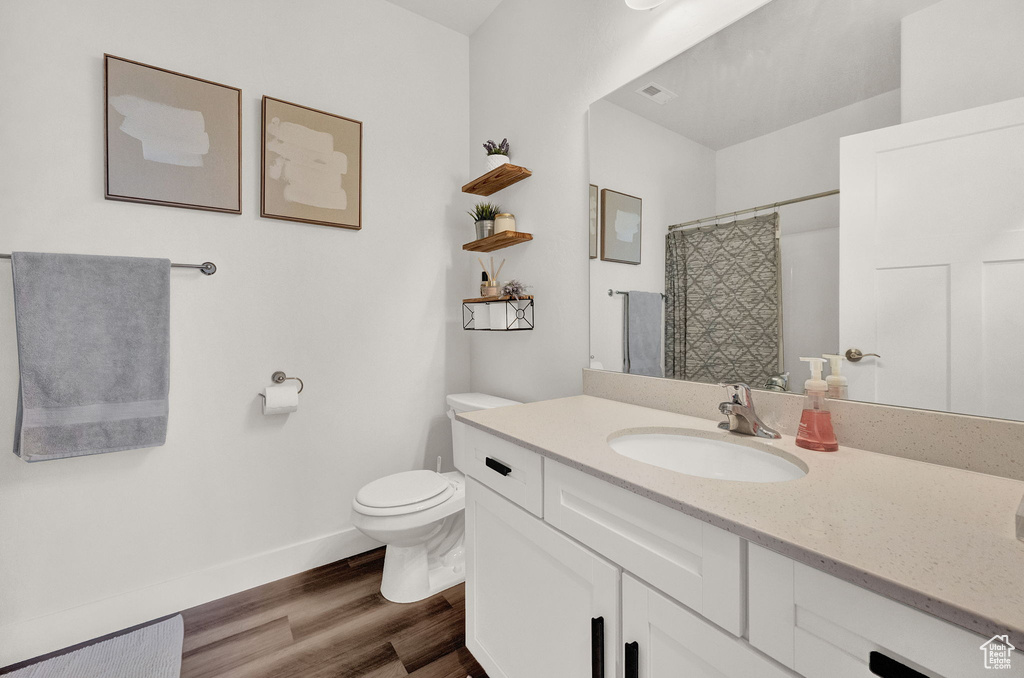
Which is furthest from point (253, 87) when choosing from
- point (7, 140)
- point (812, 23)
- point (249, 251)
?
point (812, 23)

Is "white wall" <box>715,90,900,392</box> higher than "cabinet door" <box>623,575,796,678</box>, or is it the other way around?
"white wall" <box>715,90,900,392</box>

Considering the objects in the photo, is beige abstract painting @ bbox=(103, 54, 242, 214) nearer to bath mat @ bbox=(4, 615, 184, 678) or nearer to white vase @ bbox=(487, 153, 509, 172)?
white vase @ bbox=(487, 153, 509, 172)

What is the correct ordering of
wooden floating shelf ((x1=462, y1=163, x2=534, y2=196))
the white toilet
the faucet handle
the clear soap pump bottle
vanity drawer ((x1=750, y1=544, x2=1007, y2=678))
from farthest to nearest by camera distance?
wooden floating shelf ((x1=462, y1=163, x2=534, y2=196)) → the white toilet → the faucet handle → the clear soap pump bottle → vanity drawer ((x1=750, y1=544, x2=1007, y2=678))

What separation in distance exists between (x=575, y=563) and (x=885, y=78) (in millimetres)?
1247

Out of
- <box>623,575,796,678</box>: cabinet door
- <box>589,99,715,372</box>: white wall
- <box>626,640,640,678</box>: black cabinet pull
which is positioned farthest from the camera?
<box>589,99,715,372</box>: white wall

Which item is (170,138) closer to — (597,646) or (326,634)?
(326,634)

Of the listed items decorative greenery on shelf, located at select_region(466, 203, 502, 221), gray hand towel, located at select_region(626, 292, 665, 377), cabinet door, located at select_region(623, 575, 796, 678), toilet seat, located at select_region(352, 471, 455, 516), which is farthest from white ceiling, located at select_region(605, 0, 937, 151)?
toilet seat, located at select_region(352, 471, 455, 516)

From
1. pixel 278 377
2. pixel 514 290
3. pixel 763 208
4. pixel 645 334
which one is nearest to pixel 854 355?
pixel 763 208

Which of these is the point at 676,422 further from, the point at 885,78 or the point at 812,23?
the point at 812,23

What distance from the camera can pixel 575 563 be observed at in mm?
905

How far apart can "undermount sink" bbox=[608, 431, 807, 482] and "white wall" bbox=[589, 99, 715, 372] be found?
442mm

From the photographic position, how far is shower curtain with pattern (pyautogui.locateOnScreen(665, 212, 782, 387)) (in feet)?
3.70

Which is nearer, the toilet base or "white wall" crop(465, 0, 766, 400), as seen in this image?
"white wall" crop(465, 0, 766, 400)

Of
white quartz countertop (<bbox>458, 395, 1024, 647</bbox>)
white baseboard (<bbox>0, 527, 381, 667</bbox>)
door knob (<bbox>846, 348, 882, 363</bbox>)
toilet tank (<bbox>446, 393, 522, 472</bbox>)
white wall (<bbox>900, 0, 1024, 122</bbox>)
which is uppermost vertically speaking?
white wall (<bbox>900, 0, 1024, 122</bbox>)
